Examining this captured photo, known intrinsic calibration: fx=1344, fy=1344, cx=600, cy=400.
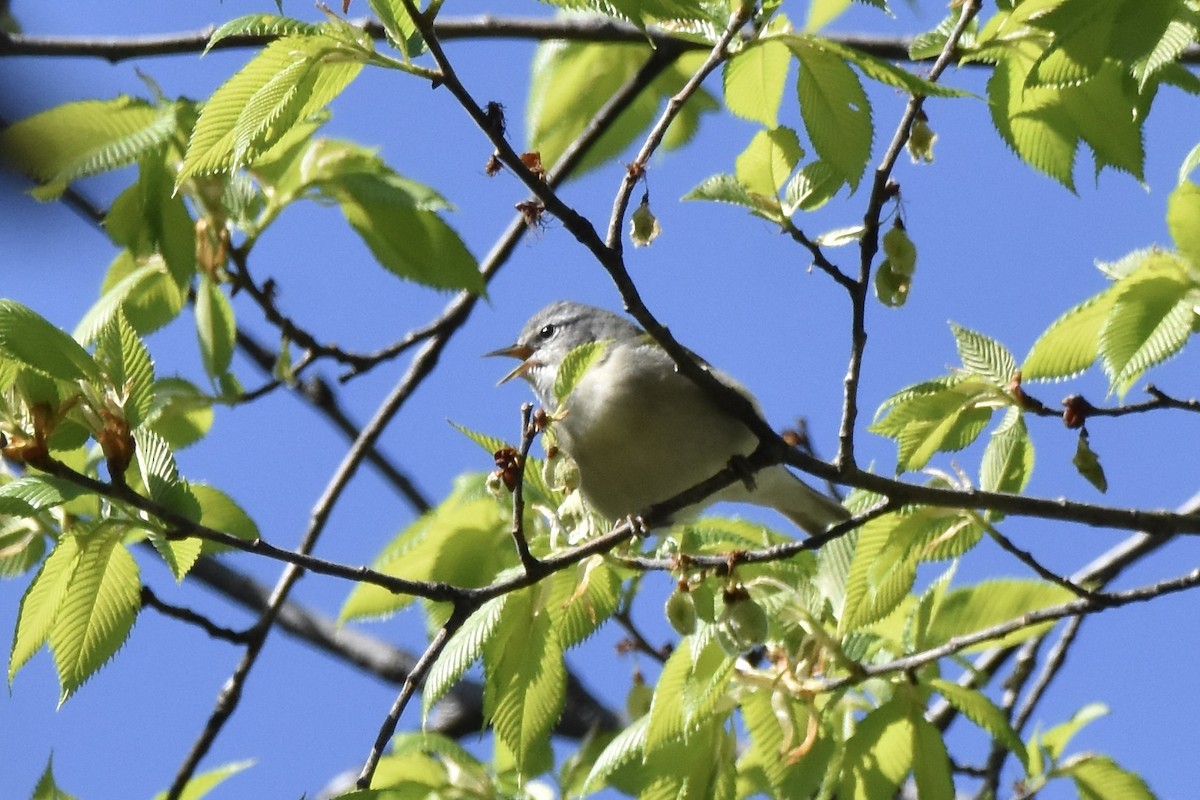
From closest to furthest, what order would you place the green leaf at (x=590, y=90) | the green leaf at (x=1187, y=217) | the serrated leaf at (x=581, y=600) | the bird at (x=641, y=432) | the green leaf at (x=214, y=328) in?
1. the green leaf at (x=1187, y=217)
2. the serrated leaf at (x=581, y=600)
3. the green leaf at (x=214, y=328)
4. the bird at (x=641, y=432)
5. the green leaf at (x=590, y=90)

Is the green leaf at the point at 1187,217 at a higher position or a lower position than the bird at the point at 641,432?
lower

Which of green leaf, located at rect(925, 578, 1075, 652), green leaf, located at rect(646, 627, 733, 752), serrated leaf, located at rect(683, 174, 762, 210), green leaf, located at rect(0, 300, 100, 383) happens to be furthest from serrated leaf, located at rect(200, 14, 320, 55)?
green leaf, located at rect(925, 578, 1075, 652)

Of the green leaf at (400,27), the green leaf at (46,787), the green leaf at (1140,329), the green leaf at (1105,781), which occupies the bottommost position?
the green leaf at (46,787)

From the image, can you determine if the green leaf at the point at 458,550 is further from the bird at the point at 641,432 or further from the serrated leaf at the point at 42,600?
the serrated leaf at the point at 42,600

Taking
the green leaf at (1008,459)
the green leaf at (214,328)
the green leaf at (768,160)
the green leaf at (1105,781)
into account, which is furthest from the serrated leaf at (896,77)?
the green leaf at (214,328)

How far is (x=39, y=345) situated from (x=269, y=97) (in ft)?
1.89

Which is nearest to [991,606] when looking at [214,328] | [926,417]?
[926,417]

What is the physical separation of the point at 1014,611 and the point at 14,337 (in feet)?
7.10

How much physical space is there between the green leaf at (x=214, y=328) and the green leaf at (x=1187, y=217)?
2.30m

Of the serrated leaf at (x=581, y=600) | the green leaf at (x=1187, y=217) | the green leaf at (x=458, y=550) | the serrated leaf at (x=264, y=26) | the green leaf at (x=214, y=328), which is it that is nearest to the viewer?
the serrated leaf at (x=264, y=26)

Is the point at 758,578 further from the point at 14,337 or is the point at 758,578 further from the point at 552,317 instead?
the point at 552,317

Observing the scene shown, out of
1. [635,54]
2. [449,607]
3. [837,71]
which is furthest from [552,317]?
[837,71]

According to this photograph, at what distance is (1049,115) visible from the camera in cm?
275

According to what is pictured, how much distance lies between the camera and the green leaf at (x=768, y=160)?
2672 mm
